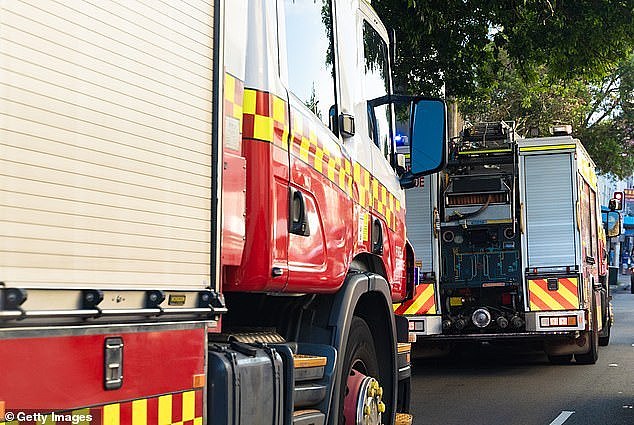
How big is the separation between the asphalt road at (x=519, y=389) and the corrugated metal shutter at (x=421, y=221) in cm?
152

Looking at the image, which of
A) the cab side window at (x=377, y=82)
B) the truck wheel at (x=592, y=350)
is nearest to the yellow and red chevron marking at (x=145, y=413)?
the cab side window at (x=377, y=82)

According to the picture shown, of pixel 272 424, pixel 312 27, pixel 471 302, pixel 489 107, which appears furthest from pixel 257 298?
pixel 489 107

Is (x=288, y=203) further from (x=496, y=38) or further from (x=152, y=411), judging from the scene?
(x=496, y=38)

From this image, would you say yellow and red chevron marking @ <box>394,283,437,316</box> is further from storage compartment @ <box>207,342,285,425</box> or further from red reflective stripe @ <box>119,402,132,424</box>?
red reflective stripe @ <box>119,402,132,424</box>

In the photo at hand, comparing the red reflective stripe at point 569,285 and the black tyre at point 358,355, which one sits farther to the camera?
the red reflective stripe at point 569,285

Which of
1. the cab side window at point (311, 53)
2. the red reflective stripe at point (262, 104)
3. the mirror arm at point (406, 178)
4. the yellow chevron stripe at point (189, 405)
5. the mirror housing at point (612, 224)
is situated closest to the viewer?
the yellow chevron stripe at point (189, 405)

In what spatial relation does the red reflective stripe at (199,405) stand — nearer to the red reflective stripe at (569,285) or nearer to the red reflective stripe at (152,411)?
the red reflective stripe at (152,411)

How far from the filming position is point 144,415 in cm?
305

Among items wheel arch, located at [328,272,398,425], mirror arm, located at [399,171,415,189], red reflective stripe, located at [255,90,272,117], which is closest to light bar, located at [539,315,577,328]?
mirror arm, located at [399,171,415,189]

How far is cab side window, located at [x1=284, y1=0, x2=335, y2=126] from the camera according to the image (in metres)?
4.53

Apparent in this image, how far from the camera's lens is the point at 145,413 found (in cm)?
305

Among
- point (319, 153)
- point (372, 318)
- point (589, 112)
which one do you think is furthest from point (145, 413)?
point (589, 112)

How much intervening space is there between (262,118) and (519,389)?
322 inches

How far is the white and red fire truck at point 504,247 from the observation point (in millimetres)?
12594
